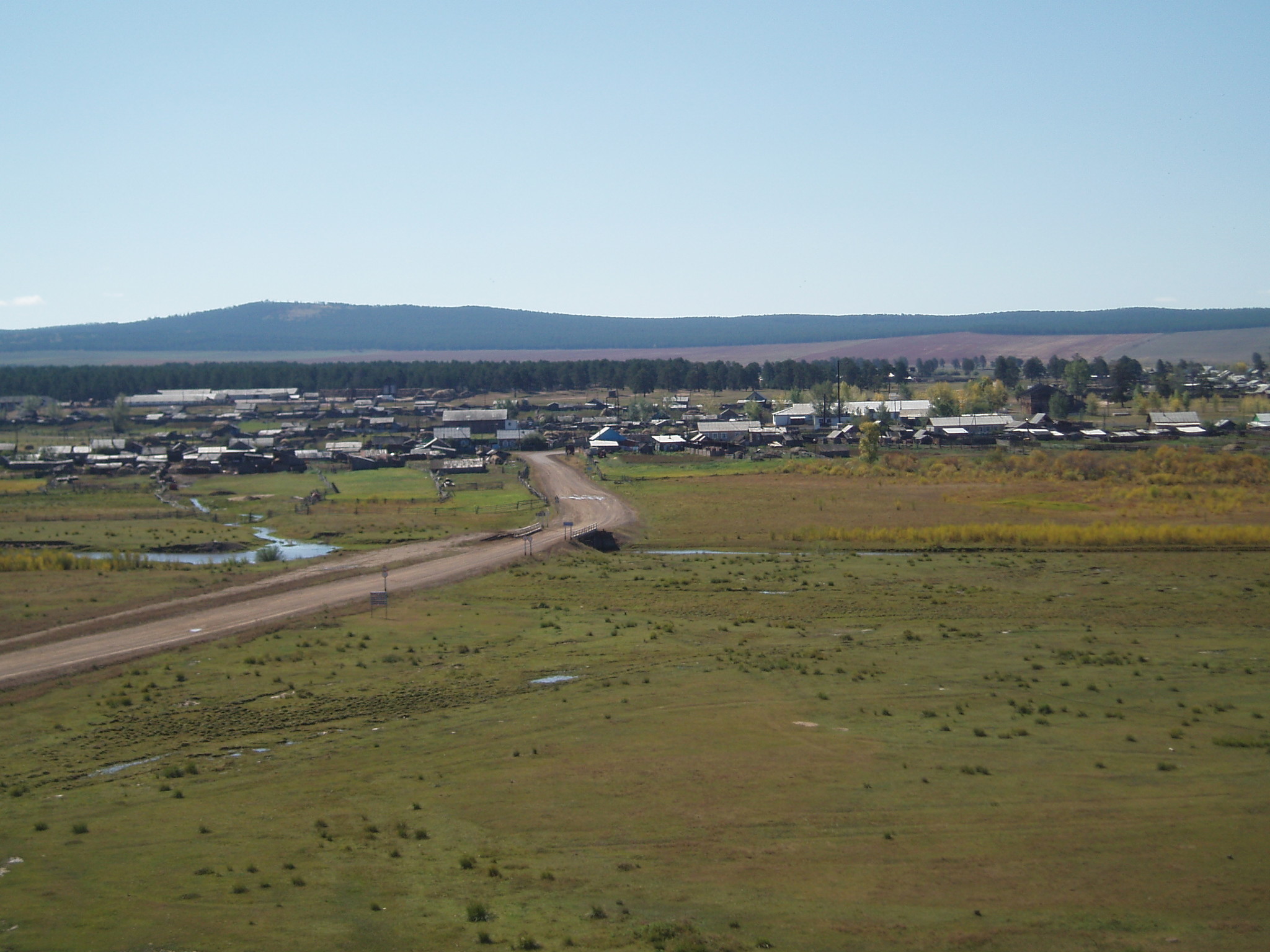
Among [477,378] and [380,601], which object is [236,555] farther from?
[477,378]

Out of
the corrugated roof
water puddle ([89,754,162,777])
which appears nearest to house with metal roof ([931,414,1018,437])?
the corrugated roof

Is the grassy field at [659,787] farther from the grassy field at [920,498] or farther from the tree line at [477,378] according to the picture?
the tree line at [477,378]

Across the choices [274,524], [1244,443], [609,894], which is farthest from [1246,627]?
[1244,443]

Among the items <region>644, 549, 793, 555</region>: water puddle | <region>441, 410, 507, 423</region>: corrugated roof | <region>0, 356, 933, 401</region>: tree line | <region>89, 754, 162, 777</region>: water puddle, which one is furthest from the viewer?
<region>0, 356, 933, 401</region>: tree line

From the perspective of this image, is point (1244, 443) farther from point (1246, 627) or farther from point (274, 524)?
point (274, 524)

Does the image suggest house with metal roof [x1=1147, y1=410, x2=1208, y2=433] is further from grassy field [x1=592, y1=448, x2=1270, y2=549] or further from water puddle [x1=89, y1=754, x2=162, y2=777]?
water puddle [x1=89, y1=754, x2=162, y2=777]

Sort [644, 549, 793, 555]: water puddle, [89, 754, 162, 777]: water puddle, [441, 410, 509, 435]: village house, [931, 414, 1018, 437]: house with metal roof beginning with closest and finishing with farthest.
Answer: [89, 754, 162, 777]: water puddle → [644, 549, 793, 555]: water puddle → [931, 414, 1018, 437]: house with metal roof → [441, 410, 509, 435]: village house

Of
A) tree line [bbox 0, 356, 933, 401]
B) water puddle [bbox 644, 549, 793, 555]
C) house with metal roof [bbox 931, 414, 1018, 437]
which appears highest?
tree line [bbox 0, 356, 933, 401]
